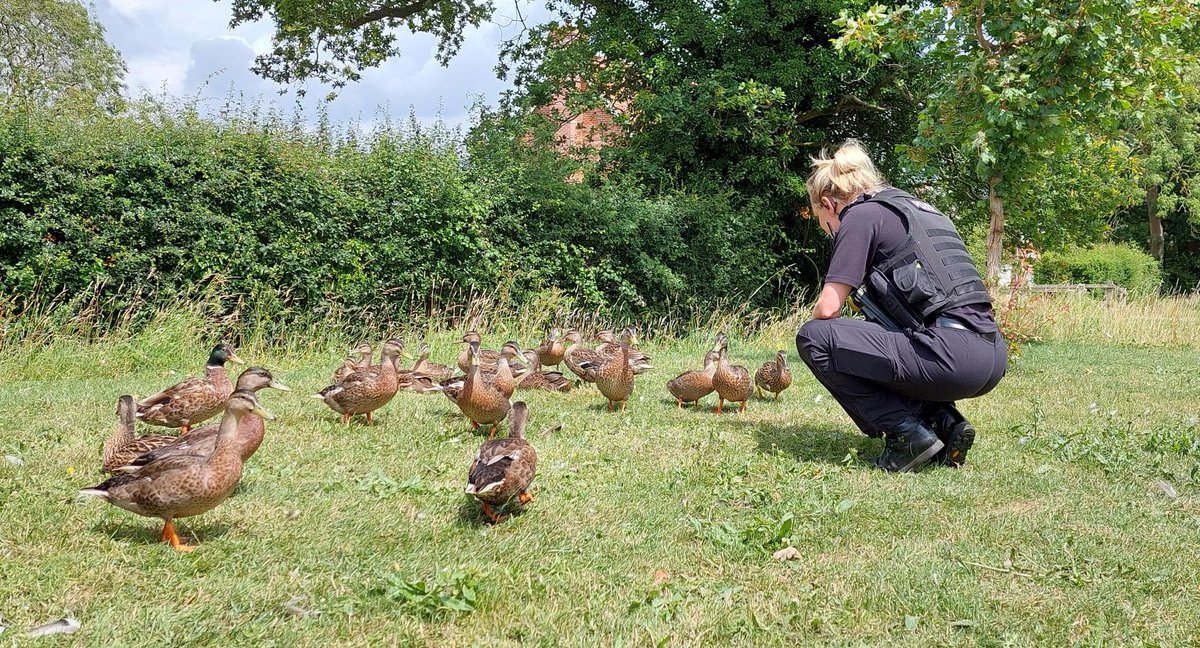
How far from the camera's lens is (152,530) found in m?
4.25

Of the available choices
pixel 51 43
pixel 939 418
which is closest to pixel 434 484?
pixel 939 418

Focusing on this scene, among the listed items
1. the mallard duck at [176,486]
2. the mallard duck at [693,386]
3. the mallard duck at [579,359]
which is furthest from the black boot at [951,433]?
the mallard duck at [176,486]

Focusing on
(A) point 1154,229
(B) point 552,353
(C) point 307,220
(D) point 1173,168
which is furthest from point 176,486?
(A) point 1154,229

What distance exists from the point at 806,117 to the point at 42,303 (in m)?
14.2

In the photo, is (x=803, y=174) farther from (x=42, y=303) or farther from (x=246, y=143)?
(x=42, y=303)

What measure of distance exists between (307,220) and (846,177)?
28.5 feet

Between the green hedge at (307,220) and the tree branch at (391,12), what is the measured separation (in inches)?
188

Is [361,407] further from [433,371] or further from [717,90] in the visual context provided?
[717,90]

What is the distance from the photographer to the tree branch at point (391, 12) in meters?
18.2

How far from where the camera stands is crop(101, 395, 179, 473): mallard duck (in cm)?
501

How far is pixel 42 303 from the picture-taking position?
10523mm

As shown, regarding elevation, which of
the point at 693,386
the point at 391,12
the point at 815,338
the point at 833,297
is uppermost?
the point at 391,12

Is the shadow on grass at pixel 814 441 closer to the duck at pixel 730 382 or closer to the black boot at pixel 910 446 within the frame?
the black boot at pixel 910 446

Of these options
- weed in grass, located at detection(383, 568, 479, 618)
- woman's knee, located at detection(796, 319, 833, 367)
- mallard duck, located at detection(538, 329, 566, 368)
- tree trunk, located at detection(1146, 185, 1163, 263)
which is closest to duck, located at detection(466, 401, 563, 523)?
weed in grass, located at detection(383, 568, 479, 618)
